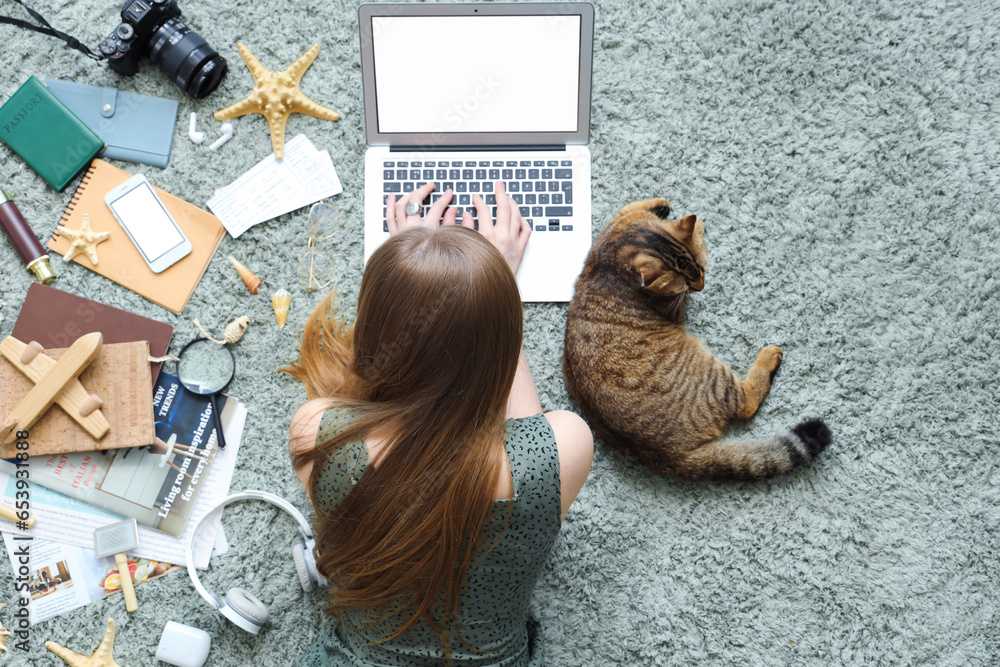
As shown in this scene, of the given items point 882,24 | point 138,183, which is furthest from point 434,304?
point 882,24

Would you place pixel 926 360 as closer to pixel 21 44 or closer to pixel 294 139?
pixel 294 139

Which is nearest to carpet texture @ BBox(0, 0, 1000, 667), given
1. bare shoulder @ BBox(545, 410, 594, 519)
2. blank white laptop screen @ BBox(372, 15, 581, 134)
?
blank white laptop screen @ BBox(372, 15, 581, 134)

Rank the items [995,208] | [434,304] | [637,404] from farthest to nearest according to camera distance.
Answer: [995,208] → [637,404] → [434,304]

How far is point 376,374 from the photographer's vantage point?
72 centimetres

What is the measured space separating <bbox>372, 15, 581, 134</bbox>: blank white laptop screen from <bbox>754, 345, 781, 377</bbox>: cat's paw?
0.49 metres

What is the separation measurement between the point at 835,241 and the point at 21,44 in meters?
1.43

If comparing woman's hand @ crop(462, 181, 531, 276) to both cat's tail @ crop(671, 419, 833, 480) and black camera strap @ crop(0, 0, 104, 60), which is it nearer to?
cat's tail @ crop(671, 419, 833, 480)

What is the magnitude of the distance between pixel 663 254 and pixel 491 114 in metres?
0.35

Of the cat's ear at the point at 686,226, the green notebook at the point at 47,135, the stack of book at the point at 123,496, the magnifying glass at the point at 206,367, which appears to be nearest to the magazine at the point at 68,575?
the stack of book at the point at 123,496

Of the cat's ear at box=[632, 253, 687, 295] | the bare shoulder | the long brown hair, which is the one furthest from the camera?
the cat's ear at box=[632, 253, 687, 295]

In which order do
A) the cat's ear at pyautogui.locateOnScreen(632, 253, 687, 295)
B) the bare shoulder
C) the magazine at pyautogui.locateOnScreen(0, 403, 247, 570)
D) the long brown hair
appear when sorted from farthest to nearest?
the magazine at pyautogui.locateOnScreen(0, 403, 247, 570), the cat's ear at pyautogui.locateOnScreen(632, 253, 687, 295), the bare shoulder, the long brown hair

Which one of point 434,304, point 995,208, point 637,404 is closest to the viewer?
point 434,304

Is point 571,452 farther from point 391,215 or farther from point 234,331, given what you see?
point 234,331

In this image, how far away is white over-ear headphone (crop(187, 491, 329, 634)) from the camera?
1.01 metres
